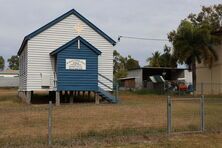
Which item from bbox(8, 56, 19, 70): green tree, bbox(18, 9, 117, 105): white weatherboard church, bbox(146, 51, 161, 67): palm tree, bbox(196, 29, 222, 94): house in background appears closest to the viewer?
bbox(18, 9, 117, 105): white weatherboard church

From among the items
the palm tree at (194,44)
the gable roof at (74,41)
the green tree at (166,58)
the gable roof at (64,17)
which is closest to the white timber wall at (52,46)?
the gable roof at (64,17)

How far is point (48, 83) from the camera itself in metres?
28.1

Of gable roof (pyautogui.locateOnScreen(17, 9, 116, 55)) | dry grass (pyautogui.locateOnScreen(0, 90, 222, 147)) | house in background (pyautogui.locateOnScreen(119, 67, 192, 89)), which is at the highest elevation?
gable roof (pyautogui.locateOnScreen(17, 9, 116, 55))

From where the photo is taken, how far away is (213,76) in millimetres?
45125

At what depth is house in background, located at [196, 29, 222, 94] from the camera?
144 feet

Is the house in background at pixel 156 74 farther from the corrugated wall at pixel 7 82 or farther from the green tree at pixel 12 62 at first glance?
the green tree at pixel 12 62

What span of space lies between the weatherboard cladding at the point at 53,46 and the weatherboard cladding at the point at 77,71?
1186 millimetres

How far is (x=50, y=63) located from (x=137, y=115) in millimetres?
12739

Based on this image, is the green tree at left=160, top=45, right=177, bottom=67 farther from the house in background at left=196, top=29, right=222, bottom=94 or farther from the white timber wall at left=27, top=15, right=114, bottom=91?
the white timber wall at left=27, top=15, right=114, bottom=91

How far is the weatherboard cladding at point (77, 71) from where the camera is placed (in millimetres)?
27266

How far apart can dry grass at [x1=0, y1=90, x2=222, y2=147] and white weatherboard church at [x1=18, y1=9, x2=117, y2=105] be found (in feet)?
32.7

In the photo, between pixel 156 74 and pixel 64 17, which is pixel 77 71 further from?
pixel 156 74

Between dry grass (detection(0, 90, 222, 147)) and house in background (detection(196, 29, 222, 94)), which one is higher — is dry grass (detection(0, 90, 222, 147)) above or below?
below

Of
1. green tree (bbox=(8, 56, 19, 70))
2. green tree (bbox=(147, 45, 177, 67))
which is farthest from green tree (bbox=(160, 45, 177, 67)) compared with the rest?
green tree (bbox=(8, 56, 19, 70))
